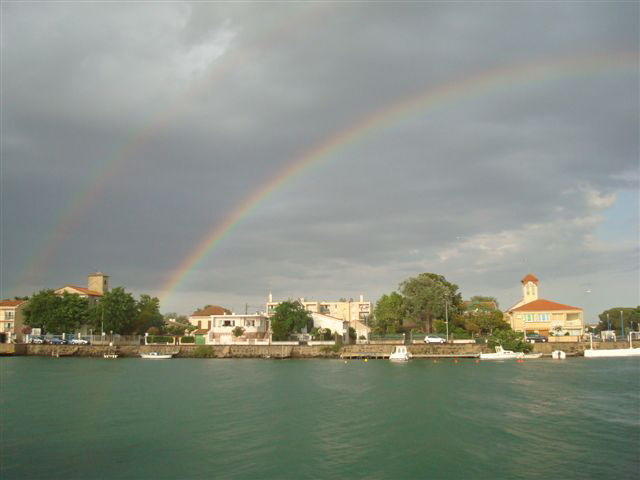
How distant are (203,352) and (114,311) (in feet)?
72.9

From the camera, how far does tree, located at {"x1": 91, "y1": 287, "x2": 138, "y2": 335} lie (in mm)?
99938

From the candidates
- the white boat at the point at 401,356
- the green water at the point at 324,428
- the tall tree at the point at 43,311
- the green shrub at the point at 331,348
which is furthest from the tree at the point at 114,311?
the white boat at the point at 401,356

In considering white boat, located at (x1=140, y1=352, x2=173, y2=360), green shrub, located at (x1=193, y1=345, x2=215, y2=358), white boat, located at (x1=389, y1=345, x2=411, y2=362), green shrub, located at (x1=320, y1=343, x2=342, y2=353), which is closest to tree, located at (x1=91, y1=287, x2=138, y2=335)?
white boat, located at (x1=140, y1=352, x2=173, y2=360)

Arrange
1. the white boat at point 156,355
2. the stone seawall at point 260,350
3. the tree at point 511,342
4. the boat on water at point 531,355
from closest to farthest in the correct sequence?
1. the boat on water at point 531,355
2. the tree at point 511,342
3. the stone seawall at point 260,350
4. the white boat at point 156,355

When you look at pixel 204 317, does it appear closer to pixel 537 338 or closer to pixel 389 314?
pixel 389 314

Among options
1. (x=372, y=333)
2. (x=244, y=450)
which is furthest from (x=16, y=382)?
(x=372, y=333)

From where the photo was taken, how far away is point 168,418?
3108 cm

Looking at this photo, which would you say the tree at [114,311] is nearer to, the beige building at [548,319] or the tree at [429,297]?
the tree at [429,297]

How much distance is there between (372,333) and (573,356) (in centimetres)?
3551

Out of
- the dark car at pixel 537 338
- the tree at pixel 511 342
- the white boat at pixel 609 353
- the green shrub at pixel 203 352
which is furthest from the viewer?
the dark car at pixel 537 338

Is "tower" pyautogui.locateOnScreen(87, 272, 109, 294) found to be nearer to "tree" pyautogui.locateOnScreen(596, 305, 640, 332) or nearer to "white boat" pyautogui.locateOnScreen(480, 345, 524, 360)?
"white boat" pyautogui.locateOnScreen(480, 345, 524, 360)

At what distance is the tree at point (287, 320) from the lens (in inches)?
3718

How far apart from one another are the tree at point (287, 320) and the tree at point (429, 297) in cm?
1841

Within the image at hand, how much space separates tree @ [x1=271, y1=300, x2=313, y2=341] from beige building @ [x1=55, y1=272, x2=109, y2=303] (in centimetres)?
4066
